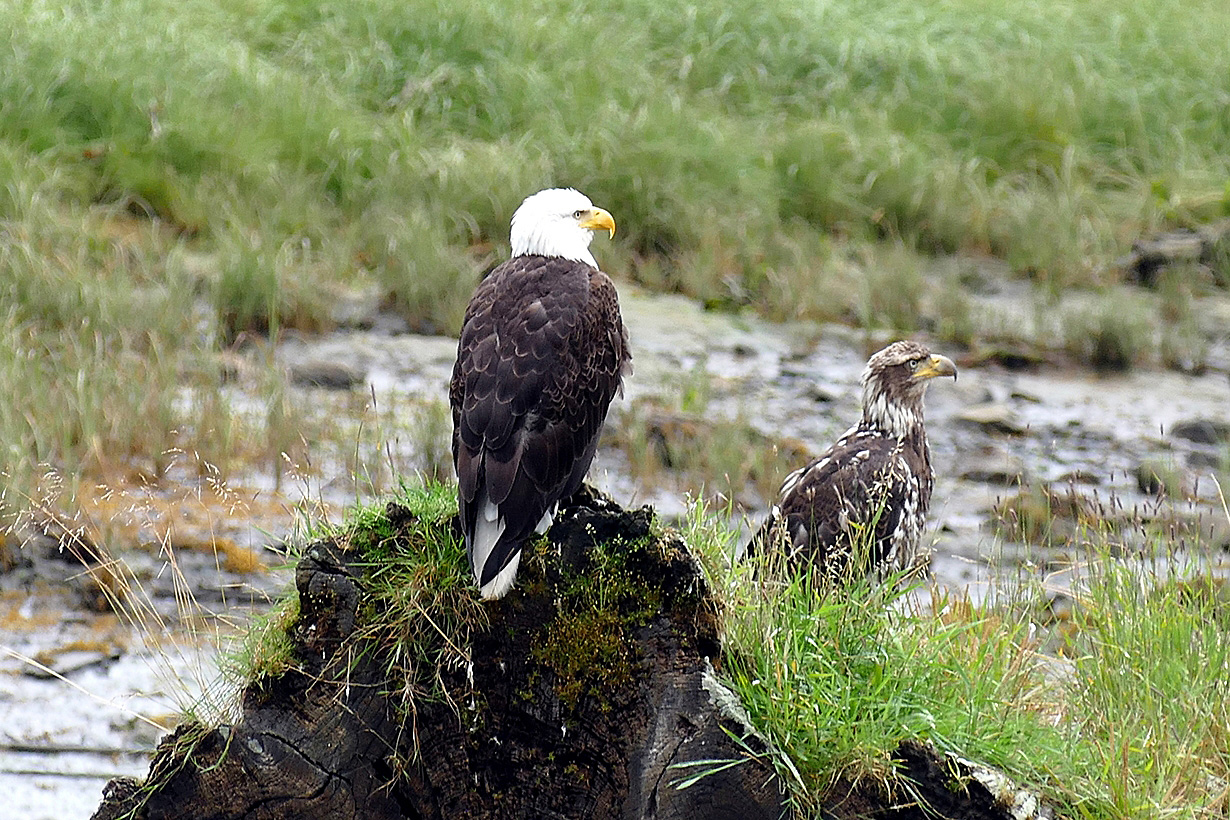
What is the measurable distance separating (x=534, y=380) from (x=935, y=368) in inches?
104

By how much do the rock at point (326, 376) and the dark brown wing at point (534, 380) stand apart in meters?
4.83

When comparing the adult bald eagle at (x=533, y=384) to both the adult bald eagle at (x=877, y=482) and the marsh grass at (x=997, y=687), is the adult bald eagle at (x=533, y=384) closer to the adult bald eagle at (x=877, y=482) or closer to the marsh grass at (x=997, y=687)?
the marsh grass at (x=997, y=687)

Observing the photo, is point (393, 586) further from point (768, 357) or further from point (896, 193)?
point (896, 193)

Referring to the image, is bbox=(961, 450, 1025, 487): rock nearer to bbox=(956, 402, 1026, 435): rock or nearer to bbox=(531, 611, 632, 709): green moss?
bbox=(956, 402, 1026, 435): rock

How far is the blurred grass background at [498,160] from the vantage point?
10578 millimetres

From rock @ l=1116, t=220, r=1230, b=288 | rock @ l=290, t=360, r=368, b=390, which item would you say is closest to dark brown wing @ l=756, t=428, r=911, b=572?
rock @ l=290, t=360, r=368, b=390

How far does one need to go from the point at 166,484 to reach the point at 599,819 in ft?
15.3

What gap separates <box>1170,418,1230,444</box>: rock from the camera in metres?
10.1

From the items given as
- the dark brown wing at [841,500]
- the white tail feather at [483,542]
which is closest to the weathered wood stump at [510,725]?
the white tail feather at [483,542]

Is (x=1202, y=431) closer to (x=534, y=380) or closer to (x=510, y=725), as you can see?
(x=534, y=380)

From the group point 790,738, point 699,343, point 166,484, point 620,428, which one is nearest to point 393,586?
point 790,738

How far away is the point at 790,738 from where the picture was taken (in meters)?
3.95

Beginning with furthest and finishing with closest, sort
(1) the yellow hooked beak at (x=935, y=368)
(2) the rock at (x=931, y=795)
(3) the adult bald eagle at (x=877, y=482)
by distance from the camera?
(1) the yellow hooked beak at (x=935, y=368) < (3) the adult bald eagle at (x=877, y=482) < (2) the rock at (x=931, y=795)

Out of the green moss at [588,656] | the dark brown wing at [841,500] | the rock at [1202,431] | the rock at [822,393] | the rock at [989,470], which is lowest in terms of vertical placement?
the rock at [822,393]
